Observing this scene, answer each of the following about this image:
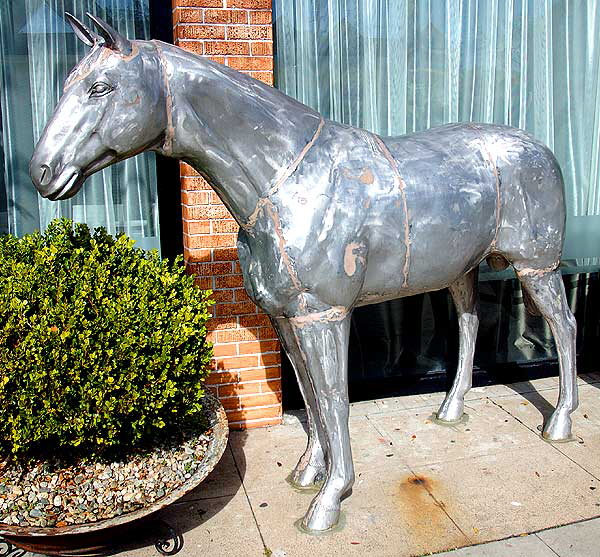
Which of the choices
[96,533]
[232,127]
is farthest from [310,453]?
[232,127]

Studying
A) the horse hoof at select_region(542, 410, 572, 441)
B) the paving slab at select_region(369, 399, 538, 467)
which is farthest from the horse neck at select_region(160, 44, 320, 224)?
the horse hoof at select_region(542, 410, 572, 441)

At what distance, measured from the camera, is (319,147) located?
2.71m

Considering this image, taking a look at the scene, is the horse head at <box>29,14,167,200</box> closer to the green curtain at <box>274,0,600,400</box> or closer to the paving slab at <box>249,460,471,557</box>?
the paving slab at <box>249,460,471,557</box>

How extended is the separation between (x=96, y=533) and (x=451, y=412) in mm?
2365

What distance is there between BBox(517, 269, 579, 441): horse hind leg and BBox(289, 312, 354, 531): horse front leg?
1280 millimetres

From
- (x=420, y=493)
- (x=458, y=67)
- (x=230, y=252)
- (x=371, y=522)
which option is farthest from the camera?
(x=458, y=67)

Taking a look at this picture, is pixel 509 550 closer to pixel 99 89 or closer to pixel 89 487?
pixel 89 487

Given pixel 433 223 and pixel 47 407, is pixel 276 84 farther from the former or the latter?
pixel 47 407

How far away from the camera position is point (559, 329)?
368 cm

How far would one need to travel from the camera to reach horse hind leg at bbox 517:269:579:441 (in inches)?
139

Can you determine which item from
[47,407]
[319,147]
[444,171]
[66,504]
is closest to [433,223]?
[444,171]

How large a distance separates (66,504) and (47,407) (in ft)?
1.70

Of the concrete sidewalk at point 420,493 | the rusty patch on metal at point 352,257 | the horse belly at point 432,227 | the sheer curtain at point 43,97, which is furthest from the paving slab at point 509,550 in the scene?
the sheer curtain at point 43,97

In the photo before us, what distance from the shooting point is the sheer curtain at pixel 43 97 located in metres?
3.76
